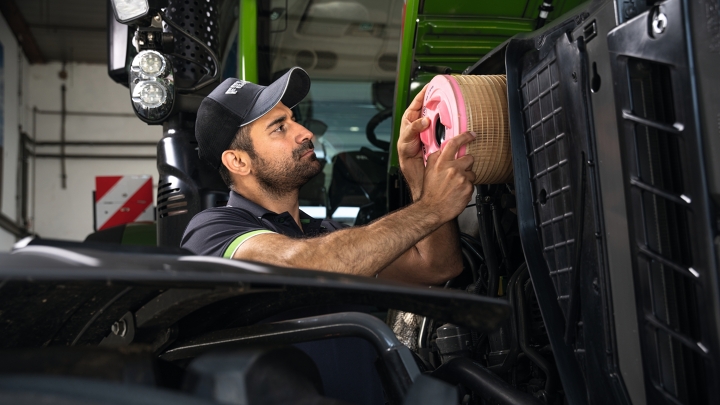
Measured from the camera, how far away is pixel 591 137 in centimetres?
124

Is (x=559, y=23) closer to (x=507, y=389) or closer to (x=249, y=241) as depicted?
(x=507, y=389)

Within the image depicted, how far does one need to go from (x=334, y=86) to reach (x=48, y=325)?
285 cm

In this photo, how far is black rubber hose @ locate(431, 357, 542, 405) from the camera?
1176 mm

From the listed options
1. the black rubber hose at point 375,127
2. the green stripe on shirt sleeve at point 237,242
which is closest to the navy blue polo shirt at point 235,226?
the green stripe on shirt sleeve at point 237,242

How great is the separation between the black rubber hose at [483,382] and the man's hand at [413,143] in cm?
67

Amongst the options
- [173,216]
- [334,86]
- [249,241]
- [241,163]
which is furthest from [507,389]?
[334,86]

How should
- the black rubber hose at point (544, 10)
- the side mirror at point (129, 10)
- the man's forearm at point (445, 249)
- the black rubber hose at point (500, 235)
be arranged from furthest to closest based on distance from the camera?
the black rubber hose at point (544, 10)
the side mirror at point (129, 10)
the man's forearm at point (445, 249)
the black rubber hose at point (500, 235)

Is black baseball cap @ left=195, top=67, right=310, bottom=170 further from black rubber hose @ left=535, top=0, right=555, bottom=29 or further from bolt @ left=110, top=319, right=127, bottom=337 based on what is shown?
bolt @ left=110, top=319, right=127, bottom=337

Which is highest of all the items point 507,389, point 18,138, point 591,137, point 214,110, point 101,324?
point 18,138

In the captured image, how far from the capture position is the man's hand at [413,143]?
1788 mm

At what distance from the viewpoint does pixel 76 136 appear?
11.8 metres

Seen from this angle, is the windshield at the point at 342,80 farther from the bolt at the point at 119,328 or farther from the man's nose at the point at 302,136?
the bolt at the point at 119,328

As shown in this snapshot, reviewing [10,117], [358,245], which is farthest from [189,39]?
[10,117]

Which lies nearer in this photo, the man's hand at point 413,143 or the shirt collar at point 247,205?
the man's hand at point 413,143
